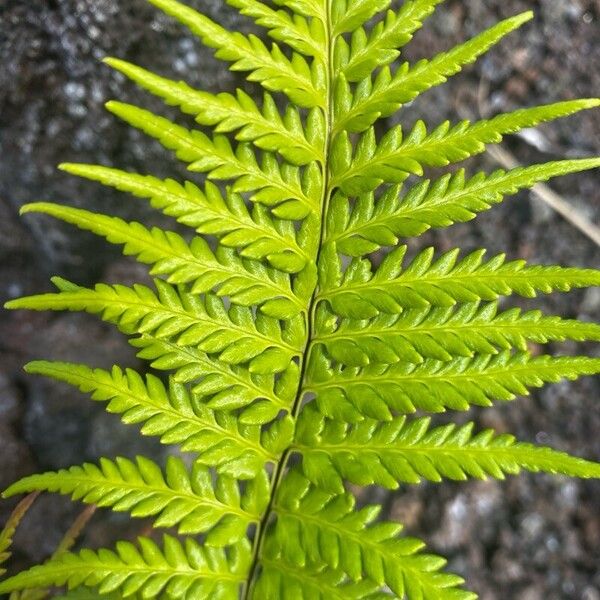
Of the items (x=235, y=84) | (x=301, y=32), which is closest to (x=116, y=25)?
(x=235, y=84)

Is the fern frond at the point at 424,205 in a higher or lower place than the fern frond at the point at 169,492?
higher

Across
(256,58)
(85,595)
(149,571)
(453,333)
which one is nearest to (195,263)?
(256,58)

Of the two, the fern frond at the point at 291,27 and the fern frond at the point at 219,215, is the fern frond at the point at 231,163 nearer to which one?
the fern frond at the point at 219,215

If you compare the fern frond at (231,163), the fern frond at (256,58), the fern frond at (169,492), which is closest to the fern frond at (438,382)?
the fern frond at (169,492)

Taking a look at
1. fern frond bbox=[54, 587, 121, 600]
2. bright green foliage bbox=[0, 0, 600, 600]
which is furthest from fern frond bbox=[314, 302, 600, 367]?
fern frond bbox=[54, 587, 121, 600]

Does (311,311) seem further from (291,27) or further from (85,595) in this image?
(85,595)

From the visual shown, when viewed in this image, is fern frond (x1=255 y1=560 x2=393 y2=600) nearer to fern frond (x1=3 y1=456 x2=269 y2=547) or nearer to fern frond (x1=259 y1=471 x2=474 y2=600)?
fern frond (x1=259 y1=471 x2=474 y2=600)

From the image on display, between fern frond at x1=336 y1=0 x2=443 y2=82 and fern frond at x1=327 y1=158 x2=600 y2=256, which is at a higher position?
fern frond at x1=336 y1=0 x2=443 y2=82

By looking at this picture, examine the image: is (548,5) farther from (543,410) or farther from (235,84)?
(543,410)

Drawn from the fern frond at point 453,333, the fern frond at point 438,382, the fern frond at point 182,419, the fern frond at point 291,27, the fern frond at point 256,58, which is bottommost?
the fern frond at point 182,419
